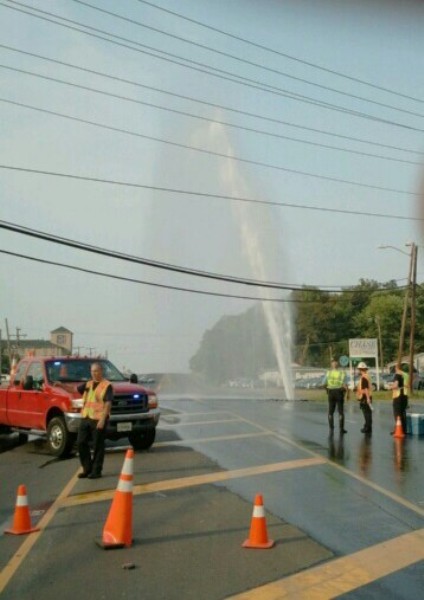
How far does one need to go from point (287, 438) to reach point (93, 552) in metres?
8.80

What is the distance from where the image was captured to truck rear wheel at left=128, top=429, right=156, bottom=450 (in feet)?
43.5

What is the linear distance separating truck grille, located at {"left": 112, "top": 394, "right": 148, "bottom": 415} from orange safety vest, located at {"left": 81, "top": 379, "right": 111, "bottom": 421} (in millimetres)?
2156

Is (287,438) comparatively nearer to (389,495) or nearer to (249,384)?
(389,495)

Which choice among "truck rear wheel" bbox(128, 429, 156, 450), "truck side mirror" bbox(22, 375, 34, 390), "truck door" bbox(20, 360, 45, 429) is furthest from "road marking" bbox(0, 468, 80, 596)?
"truck door" bbox(20, 360, 45, 429)

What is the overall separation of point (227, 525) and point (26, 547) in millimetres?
1951

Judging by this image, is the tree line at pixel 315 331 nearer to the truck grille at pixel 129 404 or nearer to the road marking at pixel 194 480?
the truck grille at pixel 129 404

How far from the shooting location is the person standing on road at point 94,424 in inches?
395

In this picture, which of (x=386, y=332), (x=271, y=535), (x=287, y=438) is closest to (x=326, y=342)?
(x=386, y=332)

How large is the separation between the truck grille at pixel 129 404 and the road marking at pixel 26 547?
4055 millimetres

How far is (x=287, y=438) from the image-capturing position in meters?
14.5

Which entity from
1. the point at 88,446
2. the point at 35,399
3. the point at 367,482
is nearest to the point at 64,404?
the point at 35,399

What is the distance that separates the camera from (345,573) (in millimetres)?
5383

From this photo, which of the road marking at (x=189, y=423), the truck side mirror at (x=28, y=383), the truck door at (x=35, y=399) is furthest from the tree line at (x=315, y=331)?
the truck side mirror at (x=28, y=383)

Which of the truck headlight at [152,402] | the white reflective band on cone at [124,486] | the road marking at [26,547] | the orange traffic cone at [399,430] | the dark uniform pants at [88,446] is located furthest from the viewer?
the orange traffic cone at [399,430]
